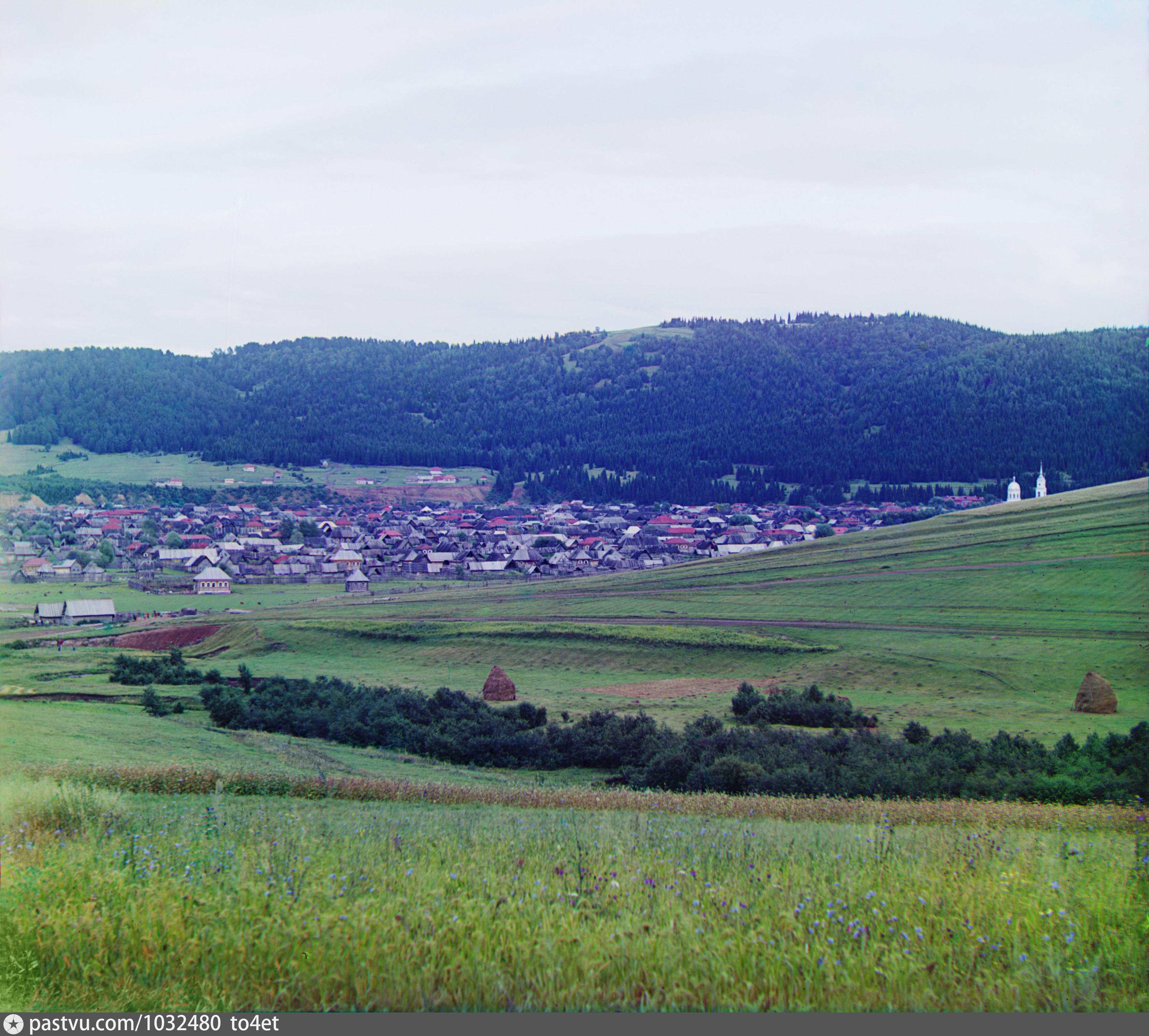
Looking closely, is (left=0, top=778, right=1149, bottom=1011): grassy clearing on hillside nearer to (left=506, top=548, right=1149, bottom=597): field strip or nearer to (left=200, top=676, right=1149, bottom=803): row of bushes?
(left=200, top=676, right=1149, bottom=803): row of bushes

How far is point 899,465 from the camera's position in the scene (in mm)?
133500

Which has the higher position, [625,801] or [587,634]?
[625,801]

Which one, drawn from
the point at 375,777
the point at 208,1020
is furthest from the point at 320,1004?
the point at 375,777

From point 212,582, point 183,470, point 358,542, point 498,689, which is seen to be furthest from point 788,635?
point 183,470

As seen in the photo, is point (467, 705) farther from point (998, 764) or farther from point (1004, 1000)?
point (1004, 1000)

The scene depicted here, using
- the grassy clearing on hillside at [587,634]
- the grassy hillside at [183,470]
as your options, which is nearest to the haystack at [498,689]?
the grassy clearing on hillside at [587,634]

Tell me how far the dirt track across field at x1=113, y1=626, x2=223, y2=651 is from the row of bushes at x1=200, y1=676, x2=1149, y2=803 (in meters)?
15.5

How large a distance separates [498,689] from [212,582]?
3994cm

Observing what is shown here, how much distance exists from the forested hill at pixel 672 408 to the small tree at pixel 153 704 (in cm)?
7007

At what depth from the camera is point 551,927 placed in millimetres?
4898

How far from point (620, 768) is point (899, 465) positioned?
122062mm

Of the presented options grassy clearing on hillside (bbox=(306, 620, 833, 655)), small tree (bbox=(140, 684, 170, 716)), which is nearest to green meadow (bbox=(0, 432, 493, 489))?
grassy clearing on hillside (bbox=(306, 620, 833, 655))

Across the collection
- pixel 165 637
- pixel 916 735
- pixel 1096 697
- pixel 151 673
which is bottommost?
pixel 1096 697

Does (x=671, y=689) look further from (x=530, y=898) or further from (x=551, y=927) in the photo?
(x=551, y=927)
